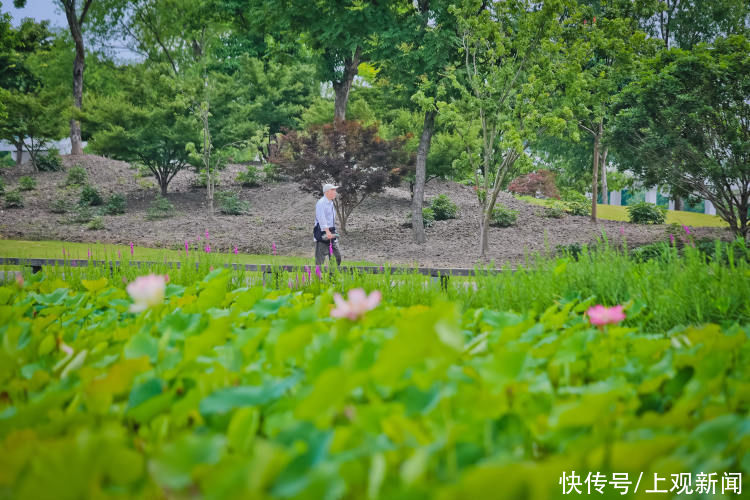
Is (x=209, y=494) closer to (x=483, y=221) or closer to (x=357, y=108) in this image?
(x=483, y=221)

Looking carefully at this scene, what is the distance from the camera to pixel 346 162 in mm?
12469

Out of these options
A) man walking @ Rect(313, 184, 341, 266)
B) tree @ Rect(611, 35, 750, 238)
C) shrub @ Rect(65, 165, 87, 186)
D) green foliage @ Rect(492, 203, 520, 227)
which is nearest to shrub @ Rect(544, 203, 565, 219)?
green foliage @ Rect(492, 203, 520, 227)

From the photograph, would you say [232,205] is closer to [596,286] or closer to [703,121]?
[703,121]

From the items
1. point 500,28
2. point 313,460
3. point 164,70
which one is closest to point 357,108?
point 164,70

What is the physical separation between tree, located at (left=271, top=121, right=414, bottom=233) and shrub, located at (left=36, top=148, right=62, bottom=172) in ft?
34.9

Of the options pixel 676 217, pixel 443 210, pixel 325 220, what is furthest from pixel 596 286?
pixel 676 217

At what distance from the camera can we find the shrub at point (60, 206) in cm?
1483

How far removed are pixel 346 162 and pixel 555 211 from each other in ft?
20.2

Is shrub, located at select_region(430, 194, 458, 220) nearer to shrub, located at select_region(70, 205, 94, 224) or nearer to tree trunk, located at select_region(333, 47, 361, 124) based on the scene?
tree trunk, located at select_region(333, 47, 361, 124)

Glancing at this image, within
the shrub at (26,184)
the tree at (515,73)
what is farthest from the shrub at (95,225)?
the tree at (515,73)

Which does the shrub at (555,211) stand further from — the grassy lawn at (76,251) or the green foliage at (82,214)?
the green foliage at (82,214)

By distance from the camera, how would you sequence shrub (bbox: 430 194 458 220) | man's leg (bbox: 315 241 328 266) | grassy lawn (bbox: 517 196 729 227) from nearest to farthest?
man's leg (bbox: 315 241 328 266) → shrub (bbox: 430 194 458 220) → grassy lawn (bbox: 517 196 729 227)

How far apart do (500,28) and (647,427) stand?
31.5 feet

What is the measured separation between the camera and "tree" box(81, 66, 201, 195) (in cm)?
1502
